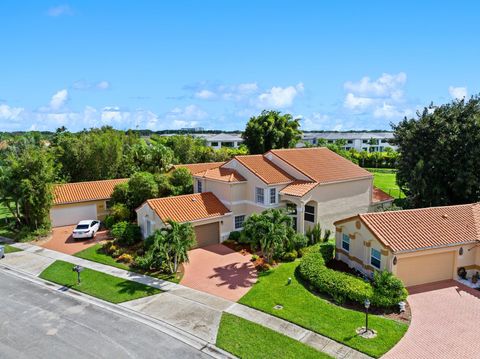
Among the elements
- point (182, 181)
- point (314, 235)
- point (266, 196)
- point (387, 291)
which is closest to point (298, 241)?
point (314, 235)

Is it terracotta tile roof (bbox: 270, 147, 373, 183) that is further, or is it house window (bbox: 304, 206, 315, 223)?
terracotta tile roof (bbox: 270, 147, 373, 183)

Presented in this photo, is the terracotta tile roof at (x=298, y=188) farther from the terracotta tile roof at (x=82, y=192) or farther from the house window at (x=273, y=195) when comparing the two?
the terracotta tile roof at (x=82, y=192)

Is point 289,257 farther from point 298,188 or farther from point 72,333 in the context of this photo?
point 72,333

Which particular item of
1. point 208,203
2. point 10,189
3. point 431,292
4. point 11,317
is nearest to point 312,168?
point 208,203

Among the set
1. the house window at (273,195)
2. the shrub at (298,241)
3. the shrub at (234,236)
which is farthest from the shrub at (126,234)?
the shrub at (298,241)

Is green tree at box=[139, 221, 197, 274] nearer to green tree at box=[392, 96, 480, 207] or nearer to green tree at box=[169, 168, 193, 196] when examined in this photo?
green tree at box=[169, 168, 193, 196]

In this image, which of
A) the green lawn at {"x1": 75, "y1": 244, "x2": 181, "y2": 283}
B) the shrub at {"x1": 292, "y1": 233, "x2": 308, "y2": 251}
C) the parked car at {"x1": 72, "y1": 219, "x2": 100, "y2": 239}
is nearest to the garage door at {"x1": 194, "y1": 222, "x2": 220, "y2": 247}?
the green lawn at {"x1": 75, "y1": 244, "x2": 181, "y2": 283}
